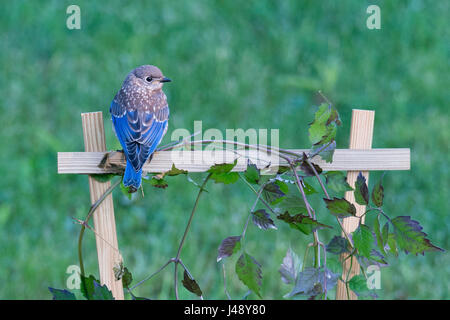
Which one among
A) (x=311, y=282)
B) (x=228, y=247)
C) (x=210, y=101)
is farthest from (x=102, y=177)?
(x=210, y=101)

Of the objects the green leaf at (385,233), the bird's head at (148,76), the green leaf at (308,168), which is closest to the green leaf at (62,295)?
the green leaf at (308,168)

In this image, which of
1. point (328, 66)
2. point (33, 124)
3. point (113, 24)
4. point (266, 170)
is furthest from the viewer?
point (113, 24)

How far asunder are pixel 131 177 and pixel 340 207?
0.89 m

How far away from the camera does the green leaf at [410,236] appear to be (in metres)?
2.01

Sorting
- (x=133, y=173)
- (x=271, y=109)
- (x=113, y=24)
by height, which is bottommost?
(x=133, y=173)

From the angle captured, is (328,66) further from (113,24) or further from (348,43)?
(113,24)

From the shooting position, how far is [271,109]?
6527 mm

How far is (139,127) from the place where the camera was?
10.0ft

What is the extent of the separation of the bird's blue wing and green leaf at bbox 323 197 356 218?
936mm

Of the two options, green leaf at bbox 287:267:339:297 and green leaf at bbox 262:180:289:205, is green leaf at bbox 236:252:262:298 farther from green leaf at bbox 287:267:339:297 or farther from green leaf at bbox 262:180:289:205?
green leaf at bbox 262:180:289:205

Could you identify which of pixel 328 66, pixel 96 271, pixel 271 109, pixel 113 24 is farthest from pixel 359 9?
pixel 96 271

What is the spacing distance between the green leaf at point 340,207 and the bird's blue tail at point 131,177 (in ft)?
2.60
